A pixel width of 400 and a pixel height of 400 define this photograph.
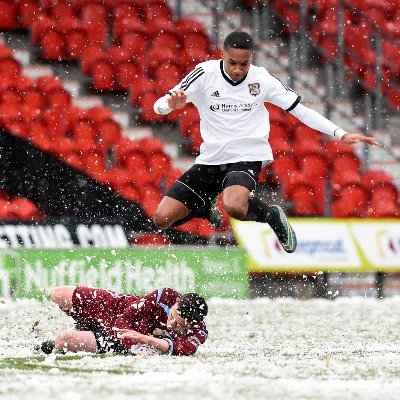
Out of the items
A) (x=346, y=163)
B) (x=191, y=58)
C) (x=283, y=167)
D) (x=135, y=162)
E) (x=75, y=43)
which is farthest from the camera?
(x=191, y=58)

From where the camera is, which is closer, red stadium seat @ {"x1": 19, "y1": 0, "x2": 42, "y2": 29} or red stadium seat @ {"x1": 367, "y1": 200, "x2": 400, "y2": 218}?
red stadium seat @ {"x1": 367, "y1": 200, "x2": 400, "y2": 218}

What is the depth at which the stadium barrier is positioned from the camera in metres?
14.5

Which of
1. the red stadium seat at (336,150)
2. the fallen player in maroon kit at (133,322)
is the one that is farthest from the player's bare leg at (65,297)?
the red stadium seat at (336,150)

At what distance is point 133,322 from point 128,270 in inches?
231

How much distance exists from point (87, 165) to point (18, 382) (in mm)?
8694

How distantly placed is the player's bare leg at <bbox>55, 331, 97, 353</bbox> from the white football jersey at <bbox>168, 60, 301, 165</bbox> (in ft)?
6.91

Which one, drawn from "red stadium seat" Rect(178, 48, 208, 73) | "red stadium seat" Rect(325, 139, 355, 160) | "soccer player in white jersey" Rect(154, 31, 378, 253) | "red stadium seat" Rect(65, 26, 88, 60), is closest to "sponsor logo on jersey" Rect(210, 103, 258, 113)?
"soccer player in white jersey" Rect(154, 31, 378, 253)

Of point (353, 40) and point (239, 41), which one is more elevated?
point (353, 40)

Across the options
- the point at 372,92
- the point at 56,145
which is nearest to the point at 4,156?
the point at 56,145

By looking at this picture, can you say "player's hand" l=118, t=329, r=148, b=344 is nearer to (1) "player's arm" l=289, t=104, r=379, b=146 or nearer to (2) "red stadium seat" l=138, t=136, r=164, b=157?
(1) "player's arm" l=289, t=104, r=379, b=146

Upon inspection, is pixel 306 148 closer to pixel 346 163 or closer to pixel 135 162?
pixel 346 163

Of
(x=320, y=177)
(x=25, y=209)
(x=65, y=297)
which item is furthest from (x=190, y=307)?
(x=320, y=177)

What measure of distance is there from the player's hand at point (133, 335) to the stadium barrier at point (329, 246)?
6.70 metres

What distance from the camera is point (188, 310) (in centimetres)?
767
